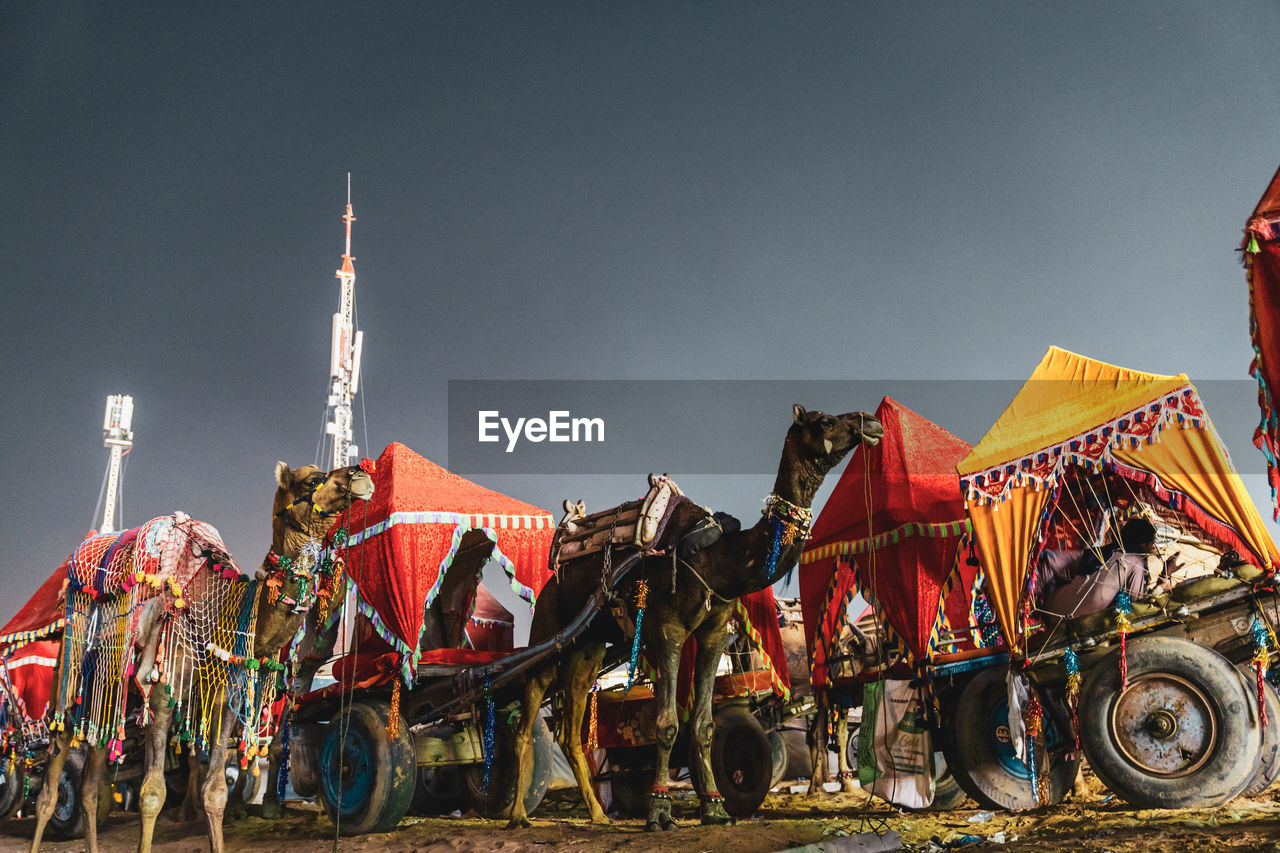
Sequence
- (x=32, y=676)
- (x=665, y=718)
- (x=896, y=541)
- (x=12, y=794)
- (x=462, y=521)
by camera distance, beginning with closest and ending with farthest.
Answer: (x=665, y=718)
(x=462, y=521)
(x=896, y=541)
(x=32, y=676)
(x=12, y=794)

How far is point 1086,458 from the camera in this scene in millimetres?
7430

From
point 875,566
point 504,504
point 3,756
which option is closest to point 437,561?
point 504,504

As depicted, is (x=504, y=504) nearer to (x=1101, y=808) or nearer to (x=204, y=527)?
(x=204, y=527)

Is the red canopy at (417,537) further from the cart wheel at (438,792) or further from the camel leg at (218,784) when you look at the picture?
the cart wheel at (438,792)

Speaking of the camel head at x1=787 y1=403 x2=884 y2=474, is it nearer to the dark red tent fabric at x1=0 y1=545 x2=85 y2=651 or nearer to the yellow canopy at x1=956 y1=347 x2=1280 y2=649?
the yellow canopy at x1=956 y1=347 x2=1280 y2=649

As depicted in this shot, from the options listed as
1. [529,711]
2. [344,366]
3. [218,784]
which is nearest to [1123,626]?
[529,711]

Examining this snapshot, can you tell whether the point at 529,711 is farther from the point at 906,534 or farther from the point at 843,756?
the point at 843,756

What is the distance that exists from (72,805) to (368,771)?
13.9ft

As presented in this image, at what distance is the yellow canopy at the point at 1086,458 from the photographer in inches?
267

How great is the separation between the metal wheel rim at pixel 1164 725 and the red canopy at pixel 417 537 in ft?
A: 16.9

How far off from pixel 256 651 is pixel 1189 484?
6.61 metres

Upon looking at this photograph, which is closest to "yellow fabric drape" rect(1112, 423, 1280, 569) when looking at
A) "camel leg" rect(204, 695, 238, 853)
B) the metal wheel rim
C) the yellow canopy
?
the yellow canopy

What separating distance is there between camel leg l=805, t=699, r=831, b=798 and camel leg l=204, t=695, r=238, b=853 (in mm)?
6768

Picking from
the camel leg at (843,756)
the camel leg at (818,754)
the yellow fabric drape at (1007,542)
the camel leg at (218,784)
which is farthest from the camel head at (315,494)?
the camel leg at (818,754)
